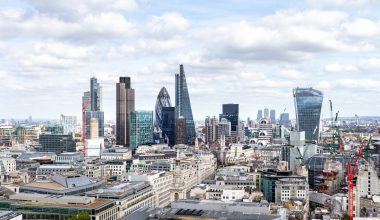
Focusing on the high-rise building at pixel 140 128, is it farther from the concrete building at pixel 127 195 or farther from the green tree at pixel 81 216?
the green tree at pixel 81 216

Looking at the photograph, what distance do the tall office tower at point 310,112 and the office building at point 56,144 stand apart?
189 ft

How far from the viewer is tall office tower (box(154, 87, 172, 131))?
6614 inches

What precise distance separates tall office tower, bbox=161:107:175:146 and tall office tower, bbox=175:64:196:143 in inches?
249

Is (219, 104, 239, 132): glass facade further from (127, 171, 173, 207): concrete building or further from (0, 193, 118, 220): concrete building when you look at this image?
(0, 193, 118, 220): concrete building

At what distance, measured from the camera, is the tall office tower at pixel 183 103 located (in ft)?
559

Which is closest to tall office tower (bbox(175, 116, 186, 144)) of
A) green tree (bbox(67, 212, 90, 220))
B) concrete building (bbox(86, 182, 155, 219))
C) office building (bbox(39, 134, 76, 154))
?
office building (bbox(39, 134, 76, 154))

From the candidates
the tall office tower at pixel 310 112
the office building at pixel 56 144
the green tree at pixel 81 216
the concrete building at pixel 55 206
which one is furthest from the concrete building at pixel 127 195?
the tall office tower at pixel 310 112

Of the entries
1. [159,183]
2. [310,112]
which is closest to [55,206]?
[159,183]

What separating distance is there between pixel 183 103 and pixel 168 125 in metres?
14.1

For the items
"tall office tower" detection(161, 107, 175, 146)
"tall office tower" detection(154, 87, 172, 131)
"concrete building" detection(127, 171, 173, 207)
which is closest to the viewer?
"concrete building" detection(127, 171, 173, 207)

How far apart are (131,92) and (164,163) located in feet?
288

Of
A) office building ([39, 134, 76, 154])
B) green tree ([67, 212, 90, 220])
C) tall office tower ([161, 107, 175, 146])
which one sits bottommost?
green tree ([67, 212, 90, 220])

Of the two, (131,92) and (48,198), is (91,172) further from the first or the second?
(131,92)

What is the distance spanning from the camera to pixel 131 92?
561ft
